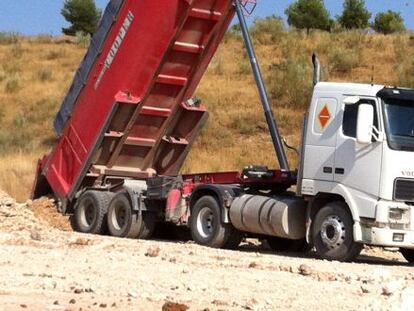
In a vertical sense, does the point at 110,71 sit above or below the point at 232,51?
below

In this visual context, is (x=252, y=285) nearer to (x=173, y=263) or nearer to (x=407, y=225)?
(x=173, y=263)

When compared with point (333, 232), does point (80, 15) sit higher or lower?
higher

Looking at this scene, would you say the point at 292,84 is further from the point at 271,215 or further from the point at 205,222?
the point at 271,215

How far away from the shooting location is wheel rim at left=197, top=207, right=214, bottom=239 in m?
15.1

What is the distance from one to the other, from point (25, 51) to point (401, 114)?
37.2 meters

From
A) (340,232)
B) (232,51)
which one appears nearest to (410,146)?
(340,232)

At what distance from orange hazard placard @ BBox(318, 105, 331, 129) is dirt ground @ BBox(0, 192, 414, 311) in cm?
198

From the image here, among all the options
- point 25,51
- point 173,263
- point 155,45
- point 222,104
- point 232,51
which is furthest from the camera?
point 25,51

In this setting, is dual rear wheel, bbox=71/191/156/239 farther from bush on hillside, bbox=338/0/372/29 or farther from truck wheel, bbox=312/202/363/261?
bush on hillside, bbox=338/0/372/29

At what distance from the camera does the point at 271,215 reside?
14109mm

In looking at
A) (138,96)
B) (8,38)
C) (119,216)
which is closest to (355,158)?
(138,96)

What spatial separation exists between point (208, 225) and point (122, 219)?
2.06m

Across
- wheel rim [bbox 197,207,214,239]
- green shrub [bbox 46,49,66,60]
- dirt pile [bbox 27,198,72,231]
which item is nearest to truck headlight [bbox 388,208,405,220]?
wheel rim [bbox 197,207,214,239]

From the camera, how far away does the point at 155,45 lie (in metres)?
15.4
